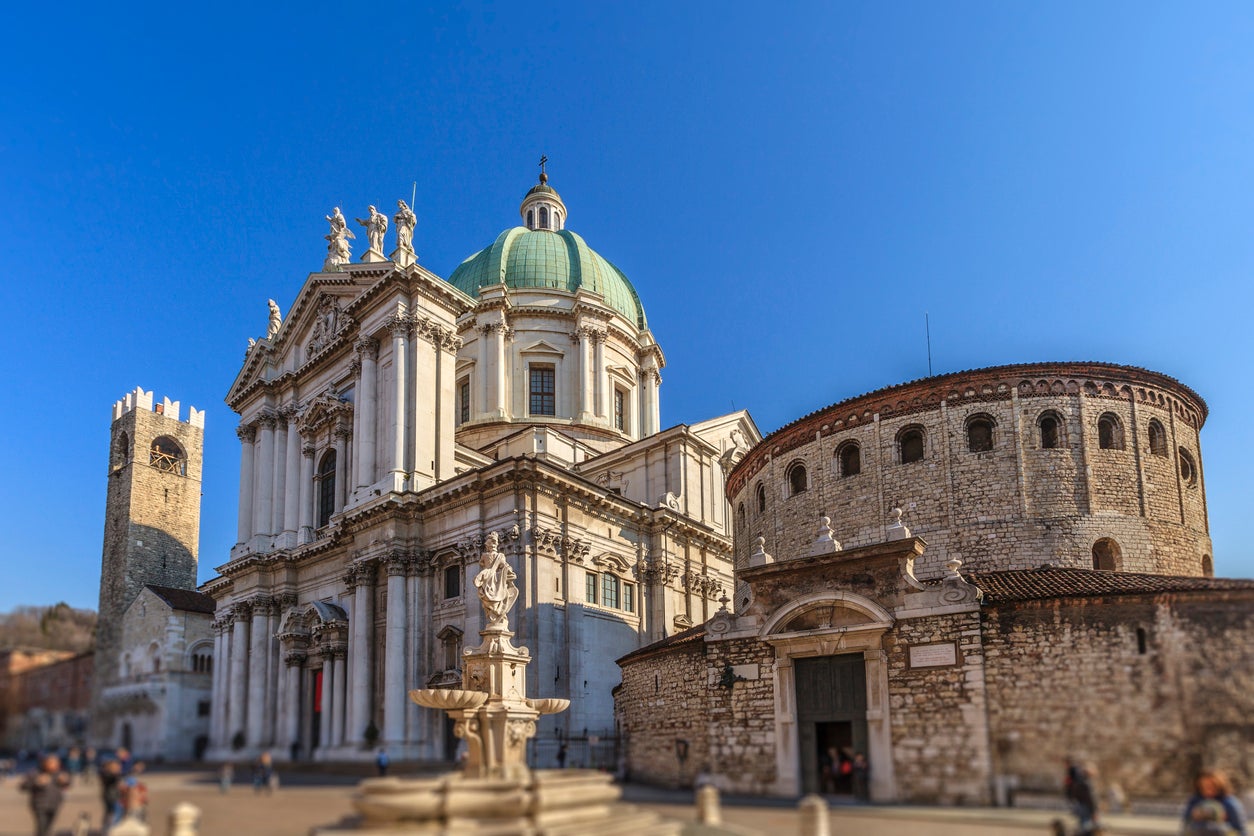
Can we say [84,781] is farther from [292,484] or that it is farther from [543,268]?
[543,268]

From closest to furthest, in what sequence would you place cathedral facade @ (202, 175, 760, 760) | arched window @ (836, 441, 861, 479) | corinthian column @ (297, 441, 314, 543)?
arched window @ (836, 441, 861, 479) < cathedral facade @ (202, 175, 760, 760) < corinthian column @ (297, 441, 314, 543)

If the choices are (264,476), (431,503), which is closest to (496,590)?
(431,503)

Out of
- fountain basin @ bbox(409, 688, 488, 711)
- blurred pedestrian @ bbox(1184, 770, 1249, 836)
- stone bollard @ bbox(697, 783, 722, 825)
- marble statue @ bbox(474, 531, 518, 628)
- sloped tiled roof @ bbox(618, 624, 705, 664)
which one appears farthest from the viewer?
sloped tiled roof @ bbox(618, 624, 705, 664)

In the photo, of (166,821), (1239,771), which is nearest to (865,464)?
→ (1239,771)

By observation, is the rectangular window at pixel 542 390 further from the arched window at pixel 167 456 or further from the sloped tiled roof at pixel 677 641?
the arched window at pixel 167 456

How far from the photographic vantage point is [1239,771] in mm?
18547

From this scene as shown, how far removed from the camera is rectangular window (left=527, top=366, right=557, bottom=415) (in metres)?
51.7

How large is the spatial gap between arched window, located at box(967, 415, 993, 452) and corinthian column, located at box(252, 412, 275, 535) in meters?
30.9

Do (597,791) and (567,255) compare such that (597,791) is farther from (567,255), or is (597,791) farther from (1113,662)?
(567,255)

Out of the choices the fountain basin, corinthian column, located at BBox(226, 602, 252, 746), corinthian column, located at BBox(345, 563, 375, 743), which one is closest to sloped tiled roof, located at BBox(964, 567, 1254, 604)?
the fountain basin

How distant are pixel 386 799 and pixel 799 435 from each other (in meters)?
21.4

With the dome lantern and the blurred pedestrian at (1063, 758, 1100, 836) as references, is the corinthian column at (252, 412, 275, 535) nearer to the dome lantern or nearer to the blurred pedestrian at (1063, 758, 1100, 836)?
the dome lantern

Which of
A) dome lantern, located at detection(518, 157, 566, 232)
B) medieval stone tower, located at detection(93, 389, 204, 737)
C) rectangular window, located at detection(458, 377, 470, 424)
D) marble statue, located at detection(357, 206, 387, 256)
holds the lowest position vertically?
medieval stone tower, located at detection(93, 389, 204, 737)

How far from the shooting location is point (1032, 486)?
27984 mm
